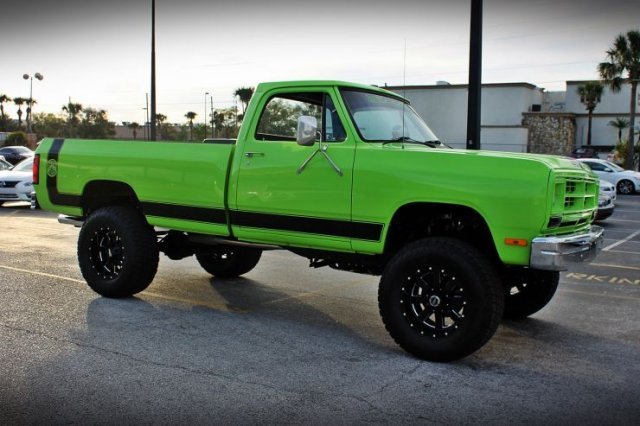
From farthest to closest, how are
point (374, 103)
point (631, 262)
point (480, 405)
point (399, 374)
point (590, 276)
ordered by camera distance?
point (631, 262) → point (590, 276) → point (374, 103) → point (399, 374) → point (480, 405)

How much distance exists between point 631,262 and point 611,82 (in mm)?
40384

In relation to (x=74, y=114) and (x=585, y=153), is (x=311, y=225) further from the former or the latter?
(x=74, y=114)

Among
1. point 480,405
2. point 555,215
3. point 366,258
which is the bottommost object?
point 480,405

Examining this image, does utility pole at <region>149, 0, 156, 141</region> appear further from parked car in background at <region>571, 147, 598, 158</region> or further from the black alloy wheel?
parked car in background at <region>571, 147, 598, 158</region>

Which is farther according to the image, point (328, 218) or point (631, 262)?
point (631, 262)

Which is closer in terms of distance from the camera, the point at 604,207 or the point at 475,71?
the point at 475,71

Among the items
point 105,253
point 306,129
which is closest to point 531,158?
point 306,129

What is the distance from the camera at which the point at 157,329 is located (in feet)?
19.8

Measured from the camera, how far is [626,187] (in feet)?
90.9

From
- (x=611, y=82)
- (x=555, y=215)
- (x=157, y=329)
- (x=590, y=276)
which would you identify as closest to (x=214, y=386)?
(x=157, y=329)

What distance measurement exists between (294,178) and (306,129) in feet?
1.57

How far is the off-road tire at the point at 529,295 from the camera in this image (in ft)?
20.3

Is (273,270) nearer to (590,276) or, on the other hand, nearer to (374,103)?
(374,103)

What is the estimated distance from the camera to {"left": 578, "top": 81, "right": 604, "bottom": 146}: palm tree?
5131 cm
